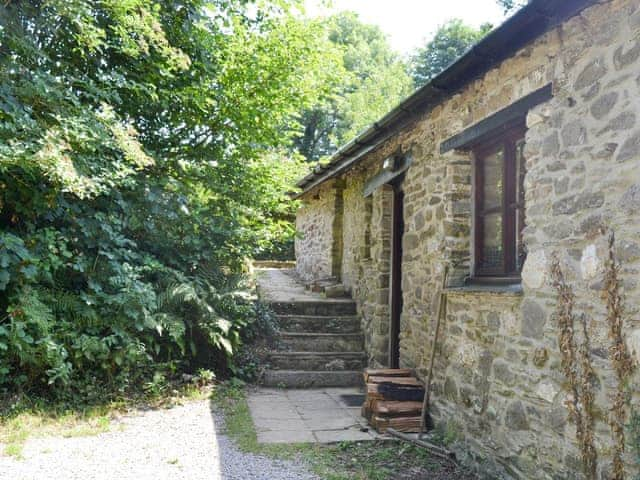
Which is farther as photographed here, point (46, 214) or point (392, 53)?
point (392, 53)

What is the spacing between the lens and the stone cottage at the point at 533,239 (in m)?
2.77

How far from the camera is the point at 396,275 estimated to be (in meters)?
6.82

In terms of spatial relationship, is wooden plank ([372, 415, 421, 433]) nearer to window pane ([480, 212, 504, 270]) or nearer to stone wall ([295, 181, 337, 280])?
window pane ([480, 212, 504, 270])

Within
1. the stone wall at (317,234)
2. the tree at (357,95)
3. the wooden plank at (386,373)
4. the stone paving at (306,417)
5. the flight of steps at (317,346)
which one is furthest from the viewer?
the tree at (357,95)

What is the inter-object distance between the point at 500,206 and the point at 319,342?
12.8 ft

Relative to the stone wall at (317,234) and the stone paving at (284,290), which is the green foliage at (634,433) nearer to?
the stone paving at (284,290)

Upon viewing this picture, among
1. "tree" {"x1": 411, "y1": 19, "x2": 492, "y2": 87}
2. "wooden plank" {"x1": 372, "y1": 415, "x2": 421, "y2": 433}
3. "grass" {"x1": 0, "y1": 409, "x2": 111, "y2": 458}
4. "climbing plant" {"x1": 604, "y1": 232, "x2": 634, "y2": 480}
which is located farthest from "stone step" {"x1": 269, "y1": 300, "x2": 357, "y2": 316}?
"tree" {"x1": 411, "y1": 19, "x2": 492, "y2": 87}

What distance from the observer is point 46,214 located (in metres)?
5.39

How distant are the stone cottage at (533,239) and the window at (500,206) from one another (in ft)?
0.04

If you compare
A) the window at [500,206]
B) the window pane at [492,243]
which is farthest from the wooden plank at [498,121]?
the window pane at [492,243]

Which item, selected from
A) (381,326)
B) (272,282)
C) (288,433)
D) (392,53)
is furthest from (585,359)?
(392,53)

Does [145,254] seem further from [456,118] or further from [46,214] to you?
[456,118]

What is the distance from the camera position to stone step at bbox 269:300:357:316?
802cm

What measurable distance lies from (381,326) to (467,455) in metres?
2.81
